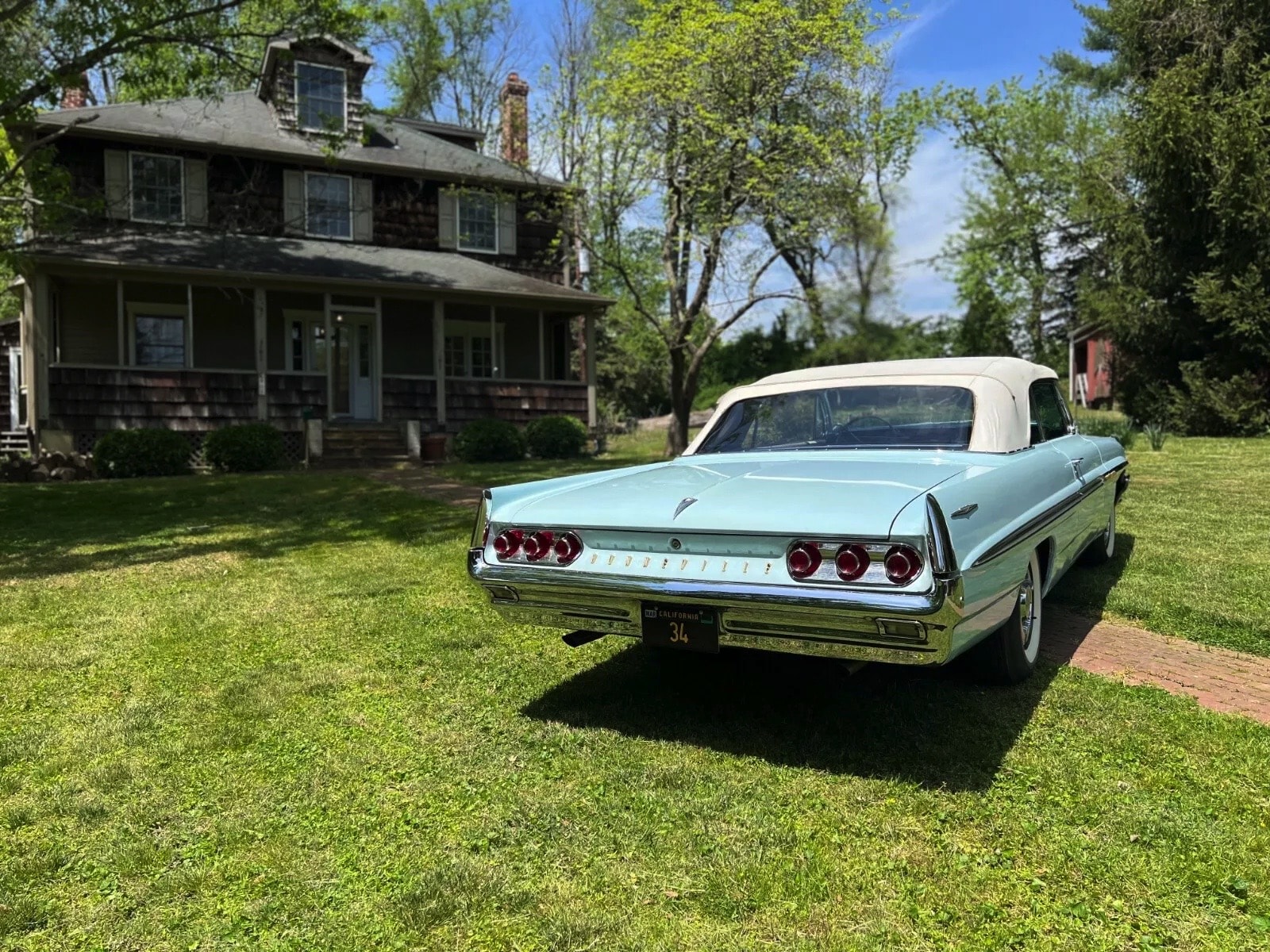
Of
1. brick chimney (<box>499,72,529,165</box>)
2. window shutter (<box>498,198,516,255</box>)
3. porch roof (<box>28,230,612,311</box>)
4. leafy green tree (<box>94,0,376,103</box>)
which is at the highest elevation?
brick chimney (<box>499,72,529,165</box>)

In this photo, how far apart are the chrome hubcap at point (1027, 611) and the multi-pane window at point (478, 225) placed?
731 inches

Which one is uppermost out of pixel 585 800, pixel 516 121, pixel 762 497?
pixel 516 121

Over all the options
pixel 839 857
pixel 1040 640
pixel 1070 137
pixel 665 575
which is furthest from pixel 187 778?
pixel 1070 137

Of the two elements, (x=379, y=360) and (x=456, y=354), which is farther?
(x=456, y=354)

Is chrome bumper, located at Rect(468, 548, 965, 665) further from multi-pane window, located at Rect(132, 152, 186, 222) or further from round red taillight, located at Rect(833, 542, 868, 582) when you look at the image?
multi-pane window, located at Rect(132, 152, 186, 222)

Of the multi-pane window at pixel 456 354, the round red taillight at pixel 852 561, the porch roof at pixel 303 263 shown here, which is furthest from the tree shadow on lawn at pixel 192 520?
the multi-pane window at pixel 456 354

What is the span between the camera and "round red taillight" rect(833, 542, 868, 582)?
2.93 metres

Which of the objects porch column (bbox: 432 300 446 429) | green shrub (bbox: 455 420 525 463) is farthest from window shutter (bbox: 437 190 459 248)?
green shrub (bbox: 455 420 525 463)

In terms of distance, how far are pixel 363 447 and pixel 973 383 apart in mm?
14256

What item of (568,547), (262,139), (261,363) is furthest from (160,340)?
(568,547)

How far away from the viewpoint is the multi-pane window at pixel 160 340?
17938mm

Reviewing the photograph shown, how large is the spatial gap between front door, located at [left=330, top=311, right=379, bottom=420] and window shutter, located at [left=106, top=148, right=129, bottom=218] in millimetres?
4662

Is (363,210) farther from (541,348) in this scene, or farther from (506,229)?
(541,348)

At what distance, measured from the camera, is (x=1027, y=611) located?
4203mm
